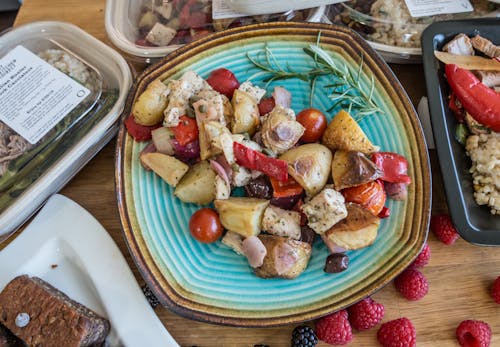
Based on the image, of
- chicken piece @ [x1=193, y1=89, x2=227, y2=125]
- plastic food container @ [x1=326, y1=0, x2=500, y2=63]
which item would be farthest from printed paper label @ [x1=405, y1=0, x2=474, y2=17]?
chicken piece @ [x1=193, y1=89, x2=227, y2=125]

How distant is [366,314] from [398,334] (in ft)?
0.35

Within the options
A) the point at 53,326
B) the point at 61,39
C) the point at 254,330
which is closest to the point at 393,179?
the point at 254,330

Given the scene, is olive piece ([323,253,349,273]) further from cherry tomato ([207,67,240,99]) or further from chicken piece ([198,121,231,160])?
cherry tomato ([207,67,240,99])

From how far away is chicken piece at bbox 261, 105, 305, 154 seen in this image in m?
1.30

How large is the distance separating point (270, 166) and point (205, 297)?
1.39ft

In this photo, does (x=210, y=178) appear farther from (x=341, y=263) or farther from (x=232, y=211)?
(x=341, y=263)

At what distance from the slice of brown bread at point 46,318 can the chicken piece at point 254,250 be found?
0.47 metres

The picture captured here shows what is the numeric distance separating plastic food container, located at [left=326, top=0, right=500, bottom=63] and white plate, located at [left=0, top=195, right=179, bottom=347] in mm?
1170

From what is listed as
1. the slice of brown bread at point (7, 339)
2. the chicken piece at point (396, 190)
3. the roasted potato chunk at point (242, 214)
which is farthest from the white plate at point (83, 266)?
the chicken piece at point (396, 190)

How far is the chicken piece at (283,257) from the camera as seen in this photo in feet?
4.02

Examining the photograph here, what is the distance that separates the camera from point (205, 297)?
1.27 m

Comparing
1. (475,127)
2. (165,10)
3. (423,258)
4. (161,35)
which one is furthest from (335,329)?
(165,10)

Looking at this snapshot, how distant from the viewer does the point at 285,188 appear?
1.30m

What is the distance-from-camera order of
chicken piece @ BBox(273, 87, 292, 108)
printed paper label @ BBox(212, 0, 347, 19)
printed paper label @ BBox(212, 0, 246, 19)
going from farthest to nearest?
1. printed paper label @ BBox(212, 0, 246, 19)
2. printed paper label @ BBox(212, 0, 347, 19)
3. chicken piece @ BBox(273, 87, 292, 108)
